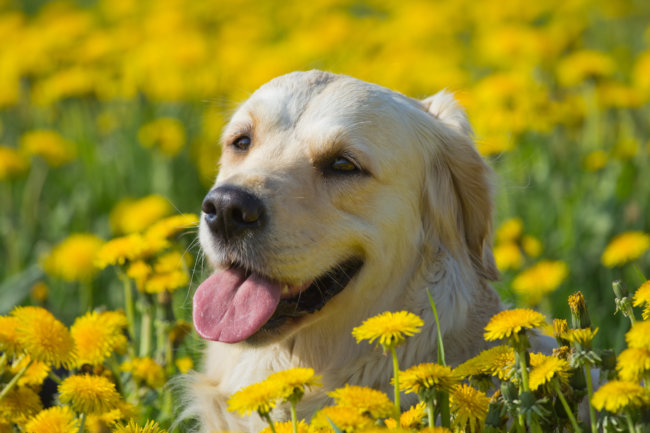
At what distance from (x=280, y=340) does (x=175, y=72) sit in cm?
458

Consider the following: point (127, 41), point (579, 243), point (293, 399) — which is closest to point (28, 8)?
point (127, 41)

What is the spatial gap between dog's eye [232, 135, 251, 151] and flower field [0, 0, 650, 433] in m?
0.36

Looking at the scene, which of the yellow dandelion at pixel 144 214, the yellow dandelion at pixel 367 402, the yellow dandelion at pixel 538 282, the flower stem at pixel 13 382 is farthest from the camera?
the yellow dandelion at pixel 144 214

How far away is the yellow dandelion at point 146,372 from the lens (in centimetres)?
297

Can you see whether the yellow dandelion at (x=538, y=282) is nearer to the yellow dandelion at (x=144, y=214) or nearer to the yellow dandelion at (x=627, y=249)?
the yellow dandelion at (x=627, y=249)

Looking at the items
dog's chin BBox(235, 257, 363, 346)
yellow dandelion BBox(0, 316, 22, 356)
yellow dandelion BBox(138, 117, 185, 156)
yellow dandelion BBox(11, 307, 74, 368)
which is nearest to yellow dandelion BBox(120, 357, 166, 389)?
dog's chin BBox(235, 257, 363, 346)

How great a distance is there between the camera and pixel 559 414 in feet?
6.98

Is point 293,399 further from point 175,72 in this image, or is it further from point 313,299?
point 175,72

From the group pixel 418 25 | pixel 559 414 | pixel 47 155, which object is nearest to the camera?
pixel 559 414

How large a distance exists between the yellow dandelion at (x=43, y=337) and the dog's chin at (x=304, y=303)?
2.25 ft

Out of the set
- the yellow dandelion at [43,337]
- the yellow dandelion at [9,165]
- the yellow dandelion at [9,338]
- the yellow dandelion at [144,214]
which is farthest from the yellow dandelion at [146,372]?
the yellow dandelion at [9,165]

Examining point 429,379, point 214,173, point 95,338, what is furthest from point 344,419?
point 214,173

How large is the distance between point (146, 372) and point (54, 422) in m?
0.81

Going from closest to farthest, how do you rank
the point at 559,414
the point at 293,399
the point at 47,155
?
the point at 293,399 → the point at 559,414 → the point at 47,155
